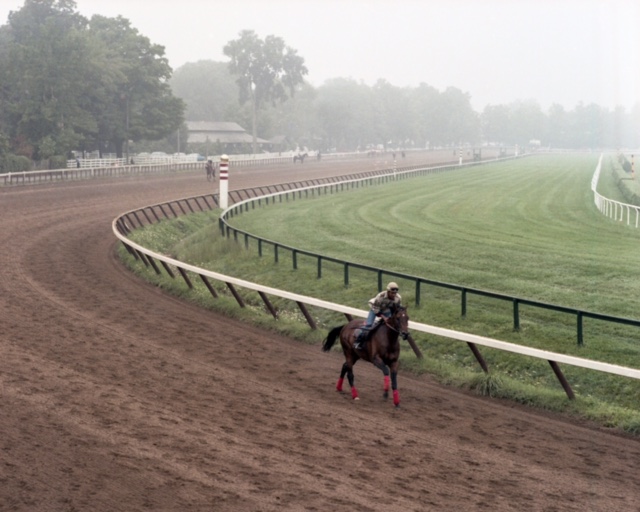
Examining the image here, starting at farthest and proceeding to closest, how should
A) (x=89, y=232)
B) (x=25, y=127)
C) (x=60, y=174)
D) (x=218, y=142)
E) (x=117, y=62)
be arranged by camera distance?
(x=218, y=142), (x=117, y=62), (x=25, y=127), (x=60, y=174), (x=89, y=232)

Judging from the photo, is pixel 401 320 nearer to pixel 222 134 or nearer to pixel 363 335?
pixel 363 335

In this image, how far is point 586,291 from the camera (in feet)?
56.1

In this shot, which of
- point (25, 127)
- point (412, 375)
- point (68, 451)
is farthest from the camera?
point (25, 127)

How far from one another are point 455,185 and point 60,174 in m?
22.2

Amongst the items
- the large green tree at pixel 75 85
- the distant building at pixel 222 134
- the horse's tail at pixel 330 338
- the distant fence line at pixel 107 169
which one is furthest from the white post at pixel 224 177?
the distant building at pixel 222 134

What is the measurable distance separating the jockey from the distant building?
104 metres

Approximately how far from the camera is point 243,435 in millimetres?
9328

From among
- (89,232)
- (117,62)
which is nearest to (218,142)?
(117,62)

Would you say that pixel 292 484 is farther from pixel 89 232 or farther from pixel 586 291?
pixel 89 232

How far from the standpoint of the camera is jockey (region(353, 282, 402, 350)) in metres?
10.4

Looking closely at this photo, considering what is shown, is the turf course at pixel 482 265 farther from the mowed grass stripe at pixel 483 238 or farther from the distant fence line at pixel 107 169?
the distant fence line at pixel 107 169

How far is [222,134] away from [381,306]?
107147 millimetres

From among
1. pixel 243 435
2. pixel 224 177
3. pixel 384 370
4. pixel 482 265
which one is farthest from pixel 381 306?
pixel 224 177

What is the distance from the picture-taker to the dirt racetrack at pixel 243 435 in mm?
7758
